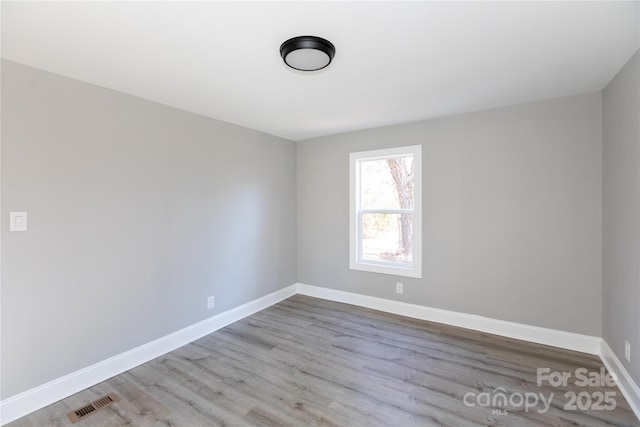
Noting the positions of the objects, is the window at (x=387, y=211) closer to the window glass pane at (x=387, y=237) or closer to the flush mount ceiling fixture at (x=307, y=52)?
the window glass pane at (x=387, y=237)

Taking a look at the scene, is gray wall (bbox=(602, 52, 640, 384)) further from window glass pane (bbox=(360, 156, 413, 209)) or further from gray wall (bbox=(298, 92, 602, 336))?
window glass pane (bbox=(360, 156, 413, 209))

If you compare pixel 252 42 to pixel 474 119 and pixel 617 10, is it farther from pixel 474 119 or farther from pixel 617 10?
pixel 474 119

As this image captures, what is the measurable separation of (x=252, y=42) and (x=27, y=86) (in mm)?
1618

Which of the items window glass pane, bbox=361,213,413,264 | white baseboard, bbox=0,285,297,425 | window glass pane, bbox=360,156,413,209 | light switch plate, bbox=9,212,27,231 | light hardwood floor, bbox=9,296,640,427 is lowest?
light hardwood floor, bbox=9,296,640,427

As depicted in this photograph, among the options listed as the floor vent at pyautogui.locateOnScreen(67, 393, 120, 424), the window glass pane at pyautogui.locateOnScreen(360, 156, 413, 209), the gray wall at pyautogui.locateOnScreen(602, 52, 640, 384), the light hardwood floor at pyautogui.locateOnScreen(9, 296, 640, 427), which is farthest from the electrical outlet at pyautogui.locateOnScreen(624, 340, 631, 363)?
the floor vent at pyautogui.locateOnScreen(67, 393, 120, 424)

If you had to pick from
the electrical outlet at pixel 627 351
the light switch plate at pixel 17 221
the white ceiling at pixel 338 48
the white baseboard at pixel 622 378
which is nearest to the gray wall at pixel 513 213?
the white baseboard at pixel 622 378

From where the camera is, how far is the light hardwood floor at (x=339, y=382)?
1.95m

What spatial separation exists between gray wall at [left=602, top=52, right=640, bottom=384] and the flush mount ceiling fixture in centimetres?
203

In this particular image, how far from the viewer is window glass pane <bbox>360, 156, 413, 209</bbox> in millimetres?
3725

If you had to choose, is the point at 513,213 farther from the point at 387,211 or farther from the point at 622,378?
the point at 622,378

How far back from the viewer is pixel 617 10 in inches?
60.4

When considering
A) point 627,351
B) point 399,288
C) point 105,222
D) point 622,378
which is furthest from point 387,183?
point 105,222

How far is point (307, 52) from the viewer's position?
1.80 m

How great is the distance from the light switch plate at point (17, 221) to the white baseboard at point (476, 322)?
326cm
